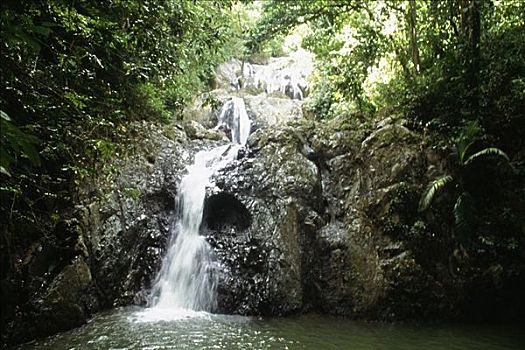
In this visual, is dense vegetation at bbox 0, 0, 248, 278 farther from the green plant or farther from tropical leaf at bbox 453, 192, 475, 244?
tropical leaf at bbox 453, 192, 475, 244

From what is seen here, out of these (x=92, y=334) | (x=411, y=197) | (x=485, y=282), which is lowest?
(x=92, y=334)

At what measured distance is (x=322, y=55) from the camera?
12.1m

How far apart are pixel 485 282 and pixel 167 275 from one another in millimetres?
5833

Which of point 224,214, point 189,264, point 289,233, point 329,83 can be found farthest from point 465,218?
point 329,83

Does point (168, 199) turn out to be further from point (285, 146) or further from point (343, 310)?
point (343, 310)

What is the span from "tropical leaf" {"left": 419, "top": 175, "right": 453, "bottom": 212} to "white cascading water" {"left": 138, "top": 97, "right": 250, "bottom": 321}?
401 cm

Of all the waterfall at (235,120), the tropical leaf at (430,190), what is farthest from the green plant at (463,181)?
the waterfall at (235,120)

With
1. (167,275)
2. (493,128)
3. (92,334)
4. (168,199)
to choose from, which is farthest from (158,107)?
(493,128)

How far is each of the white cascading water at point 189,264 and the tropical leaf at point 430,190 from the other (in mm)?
4006

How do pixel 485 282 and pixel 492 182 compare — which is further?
pixel 492 182

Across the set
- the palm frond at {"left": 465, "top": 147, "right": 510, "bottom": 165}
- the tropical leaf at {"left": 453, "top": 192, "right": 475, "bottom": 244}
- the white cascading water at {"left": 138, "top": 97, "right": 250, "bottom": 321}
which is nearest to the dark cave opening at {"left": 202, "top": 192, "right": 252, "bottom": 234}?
the white cascading water at {"left": 138, "top": 97, "right": 250, "bottom": 321}

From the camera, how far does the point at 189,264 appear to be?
7.62 metres

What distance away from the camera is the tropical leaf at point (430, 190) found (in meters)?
6.78

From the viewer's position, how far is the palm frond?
22.4 ft
